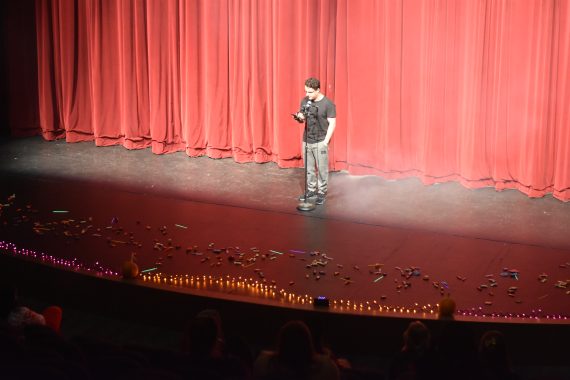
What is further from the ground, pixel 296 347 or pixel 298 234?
pixel 296 347

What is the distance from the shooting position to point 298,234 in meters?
7.88

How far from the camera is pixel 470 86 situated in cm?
926

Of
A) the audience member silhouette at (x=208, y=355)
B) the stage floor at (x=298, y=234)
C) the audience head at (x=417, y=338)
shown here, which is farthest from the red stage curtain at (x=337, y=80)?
the audience member silhouette at (x=208, y=355)

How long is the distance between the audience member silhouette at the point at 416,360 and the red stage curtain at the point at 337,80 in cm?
480

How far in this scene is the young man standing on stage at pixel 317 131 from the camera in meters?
8.39

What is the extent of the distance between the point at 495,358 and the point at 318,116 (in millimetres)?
4439

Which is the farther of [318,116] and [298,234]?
[318,116]

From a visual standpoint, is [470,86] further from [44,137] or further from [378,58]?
[44,137]

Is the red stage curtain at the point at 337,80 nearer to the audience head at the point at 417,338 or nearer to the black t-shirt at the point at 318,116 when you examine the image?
the black t-shirt at the point at 318,116

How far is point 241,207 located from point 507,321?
3630 mm

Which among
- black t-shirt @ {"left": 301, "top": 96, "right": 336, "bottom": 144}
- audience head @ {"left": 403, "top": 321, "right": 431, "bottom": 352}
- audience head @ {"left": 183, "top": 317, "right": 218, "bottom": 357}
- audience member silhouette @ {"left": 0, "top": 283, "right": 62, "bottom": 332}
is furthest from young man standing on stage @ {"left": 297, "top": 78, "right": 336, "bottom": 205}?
audience head @ {"left": 183, "top": 317, "right": 218, "bottom": 357}

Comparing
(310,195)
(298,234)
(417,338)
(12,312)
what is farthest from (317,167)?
(417,338)

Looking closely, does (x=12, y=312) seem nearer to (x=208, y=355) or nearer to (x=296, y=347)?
(x=208, y=355)

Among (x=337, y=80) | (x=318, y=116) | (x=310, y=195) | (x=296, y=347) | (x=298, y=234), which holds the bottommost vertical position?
(x=298, y=234)
